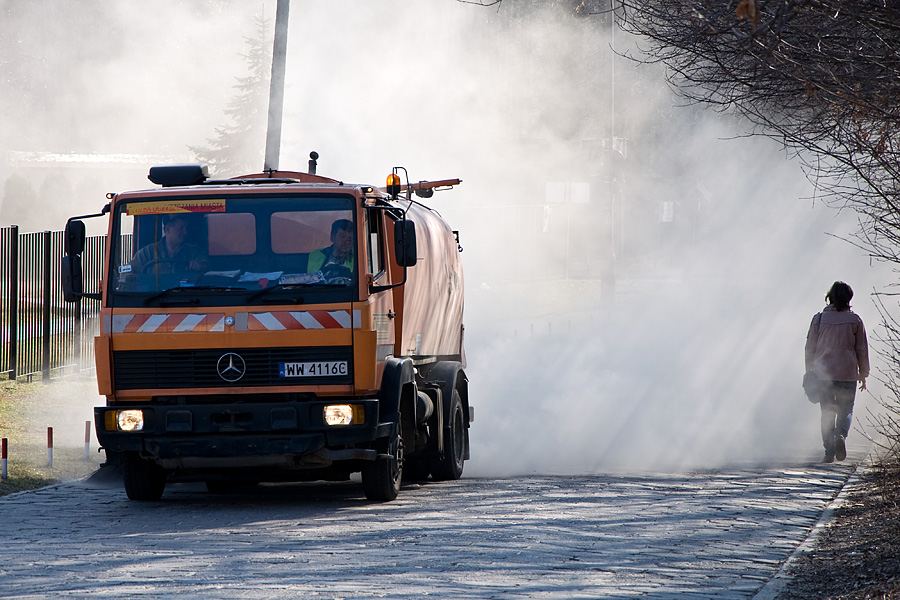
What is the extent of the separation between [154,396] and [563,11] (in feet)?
64.4

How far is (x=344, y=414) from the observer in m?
7.48

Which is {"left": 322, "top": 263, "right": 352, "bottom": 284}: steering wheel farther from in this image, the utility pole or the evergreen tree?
the evergreen tree

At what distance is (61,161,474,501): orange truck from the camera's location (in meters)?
7.43

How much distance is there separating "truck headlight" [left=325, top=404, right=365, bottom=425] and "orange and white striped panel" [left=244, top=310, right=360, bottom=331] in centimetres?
50

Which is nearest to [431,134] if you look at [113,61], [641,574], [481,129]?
[481,129]

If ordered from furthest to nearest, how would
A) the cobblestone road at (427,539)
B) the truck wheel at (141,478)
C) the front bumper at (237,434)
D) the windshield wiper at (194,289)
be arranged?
the truck wheel at (141,478) < the windshield wiper at (194,289) < the front bumper at (237,434) < the cobblestone road at (427,539)

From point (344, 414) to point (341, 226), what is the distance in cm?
122

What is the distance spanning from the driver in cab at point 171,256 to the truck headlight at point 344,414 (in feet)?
4.04

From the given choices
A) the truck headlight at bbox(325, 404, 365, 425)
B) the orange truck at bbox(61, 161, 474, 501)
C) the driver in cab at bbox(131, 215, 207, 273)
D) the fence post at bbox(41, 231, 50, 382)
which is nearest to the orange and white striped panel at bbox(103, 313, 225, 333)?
the orange truck at bbox(61, 161, 474, 501)

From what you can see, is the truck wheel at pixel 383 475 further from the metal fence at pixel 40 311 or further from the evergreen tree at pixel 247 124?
the evergreen tree at pixel 247 124

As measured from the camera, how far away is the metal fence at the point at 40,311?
1328 cm

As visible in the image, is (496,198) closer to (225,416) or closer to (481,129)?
(481,129)

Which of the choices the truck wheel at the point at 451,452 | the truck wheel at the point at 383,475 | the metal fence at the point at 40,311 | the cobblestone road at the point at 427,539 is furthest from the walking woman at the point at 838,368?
the metal fence at the point at 40,311

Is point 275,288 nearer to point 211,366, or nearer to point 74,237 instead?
point 211,366
